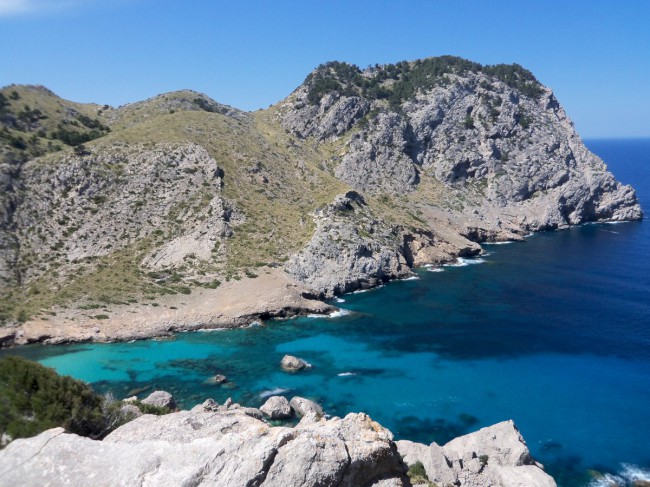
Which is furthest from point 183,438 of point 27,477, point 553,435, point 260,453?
point 553,435

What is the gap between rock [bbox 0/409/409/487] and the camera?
46.5 ft

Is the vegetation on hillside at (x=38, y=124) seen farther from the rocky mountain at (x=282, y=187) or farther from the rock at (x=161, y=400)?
the rock at (x=161, y=400)

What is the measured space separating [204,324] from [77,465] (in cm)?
5029

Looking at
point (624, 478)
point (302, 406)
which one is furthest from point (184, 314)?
point (624, 478)

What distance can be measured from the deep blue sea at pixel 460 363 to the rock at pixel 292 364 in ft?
3.20

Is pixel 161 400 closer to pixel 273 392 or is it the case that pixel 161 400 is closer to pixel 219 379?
pixel 219 379

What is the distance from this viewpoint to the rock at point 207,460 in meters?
14.2

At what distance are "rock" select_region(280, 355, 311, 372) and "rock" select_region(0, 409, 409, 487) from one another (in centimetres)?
3564

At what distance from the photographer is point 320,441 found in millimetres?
15805

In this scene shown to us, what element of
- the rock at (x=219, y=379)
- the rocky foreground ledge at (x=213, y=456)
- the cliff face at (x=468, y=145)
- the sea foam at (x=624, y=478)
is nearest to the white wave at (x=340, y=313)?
the rock at (x=219, y=379)

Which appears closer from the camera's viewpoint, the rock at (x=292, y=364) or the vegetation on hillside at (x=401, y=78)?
the rock at (x=292, y=364)

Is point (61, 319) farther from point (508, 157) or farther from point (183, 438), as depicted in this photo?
point (508, 157)

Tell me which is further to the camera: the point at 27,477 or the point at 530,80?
the point at 530,80

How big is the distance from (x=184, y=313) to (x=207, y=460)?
52.6 meters
